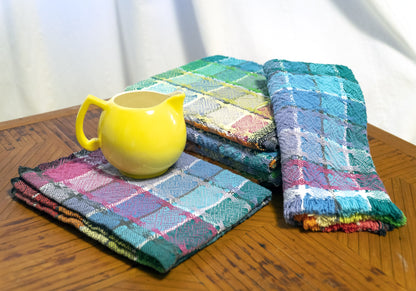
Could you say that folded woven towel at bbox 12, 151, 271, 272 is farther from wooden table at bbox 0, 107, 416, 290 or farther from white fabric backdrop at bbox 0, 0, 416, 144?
white fabric backdrop at bbox 0, 0, 416, 144

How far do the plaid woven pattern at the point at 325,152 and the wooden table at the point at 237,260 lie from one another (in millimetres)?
35

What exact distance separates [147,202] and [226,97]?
1.04 ft

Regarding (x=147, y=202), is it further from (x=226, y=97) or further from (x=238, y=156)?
(x=226, y=97)

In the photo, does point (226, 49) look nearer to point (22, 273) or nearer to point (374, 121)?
point (374, 121)

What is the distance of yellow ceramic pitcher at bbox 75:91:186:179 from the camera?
0.65m

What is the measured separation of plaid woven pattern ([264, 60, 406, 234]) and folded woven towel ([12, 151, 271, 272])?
0.24 ft

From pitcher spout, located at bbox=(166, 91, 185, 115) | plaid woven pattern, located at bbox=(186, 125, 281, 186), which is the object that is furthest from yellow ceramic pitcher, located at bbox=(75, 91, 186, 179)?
plaid woven pattern, located at bbox=(186, 125, 281, 186)

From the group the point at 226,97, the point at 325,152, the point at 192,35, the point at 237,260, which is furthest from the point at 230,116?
the point at 192,35

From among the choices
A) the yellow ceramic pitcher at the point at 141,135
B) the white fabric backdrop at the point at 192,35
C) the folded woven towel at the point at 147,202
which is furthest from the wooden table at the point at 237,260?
the white fabric backdrop at the point at 192,35

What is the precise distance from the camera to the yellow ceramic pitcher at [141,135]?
0.65 m

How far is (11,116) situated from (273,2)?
962mm

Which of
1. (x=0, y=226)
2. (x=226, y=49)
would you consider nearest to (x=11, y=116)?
(x=226, y=49)

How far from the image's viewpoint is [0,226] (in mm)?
636

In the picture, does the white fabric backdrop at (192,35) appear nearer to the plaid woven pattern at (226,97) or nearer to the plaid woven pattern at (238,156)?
the plaid woven pattern at (226,97)
